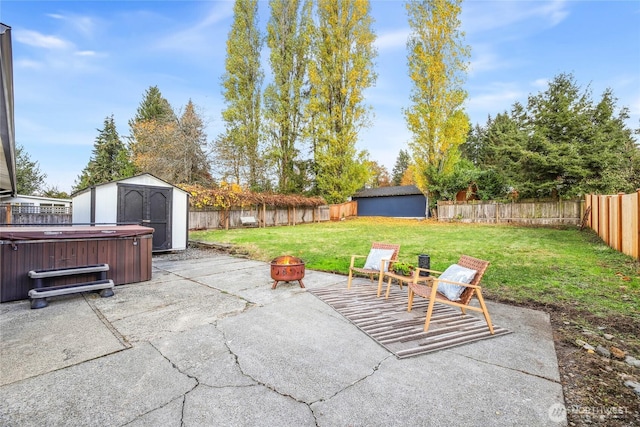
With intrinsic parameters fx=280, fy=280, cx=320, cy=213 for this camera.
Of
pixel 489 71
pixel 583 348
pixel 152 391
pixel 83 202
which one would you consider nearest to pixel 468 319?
pixel 583 348

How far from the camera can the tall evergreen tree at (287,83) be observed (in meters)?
23.1

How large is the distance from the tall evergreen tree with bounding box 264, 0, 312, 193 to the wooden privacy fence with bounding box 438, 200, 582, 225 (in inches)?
493

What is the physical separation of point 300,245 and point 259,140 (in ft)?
50.3

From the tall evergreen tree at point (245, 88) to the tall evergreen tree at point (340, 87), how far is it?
4787 mm

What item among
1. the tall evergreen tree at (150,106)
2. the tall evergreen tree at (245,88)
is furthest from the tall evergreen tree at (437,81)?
the tall evergreen tree at (150,106)

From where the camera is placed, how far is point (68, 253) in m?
4.73

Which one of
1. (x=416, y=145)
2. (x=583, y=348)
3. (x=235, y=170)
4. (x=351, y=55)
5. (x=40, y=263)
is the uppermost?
(x=351, y=55)

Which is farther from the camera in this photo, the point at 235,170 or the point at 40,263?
the point at 235,170

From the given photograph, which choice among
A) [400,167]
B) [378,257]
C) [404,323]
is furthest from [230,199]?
[400,167]

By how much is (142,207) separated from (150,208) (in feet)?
0.73

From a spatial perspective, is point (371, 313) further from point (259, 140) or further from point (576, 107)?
point (259, 140)

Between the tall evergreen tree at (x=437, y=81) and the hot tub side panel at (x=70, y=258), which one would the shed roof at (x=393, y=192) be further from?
the hot tub side panel at (x=70, y=258)

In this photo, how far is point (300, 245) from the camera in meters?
10.4

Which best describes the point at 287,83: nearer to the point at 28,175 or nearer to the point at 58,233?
the point at 58,233
